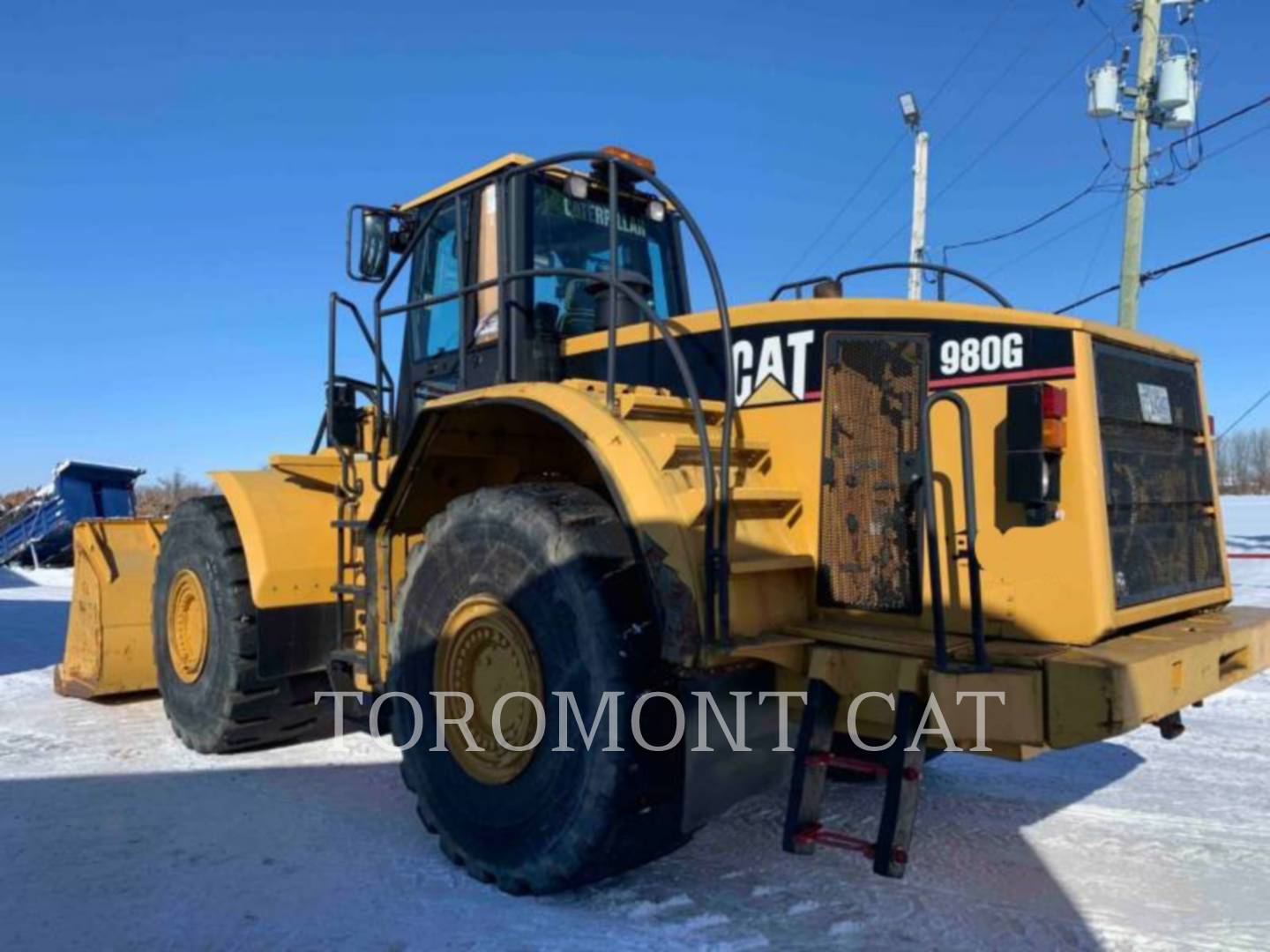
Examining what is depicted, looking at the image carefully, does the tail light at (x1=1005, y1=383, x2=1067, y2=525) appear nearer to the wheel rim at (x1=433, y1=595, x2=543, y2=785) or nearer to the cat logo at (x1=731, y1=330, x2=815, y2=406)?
the cat logo at (x1=731, y1=330, x2=815, y2=406)

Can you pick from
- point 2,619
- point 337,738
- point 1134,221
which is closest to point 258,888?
point 337,738

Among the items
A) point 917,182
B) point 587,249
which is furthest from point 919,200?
point 587,249

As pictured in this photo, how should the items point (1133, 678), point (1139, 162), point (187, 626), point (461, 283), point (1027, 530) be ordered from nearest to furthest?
point (1133, 678) → point (1027, 530) → point (461, 283) → point (187, 626) → point (1139, 162)

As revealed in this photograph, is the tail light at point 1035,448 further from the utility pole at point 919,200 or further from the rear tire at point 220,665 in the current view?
the utility pole at point 919,200

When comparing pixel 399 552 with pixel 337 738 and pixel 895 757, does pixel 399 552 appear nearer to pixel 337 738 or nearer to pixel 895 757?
pixel 337 738

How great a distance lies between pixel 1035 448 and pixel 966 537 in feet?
1.09

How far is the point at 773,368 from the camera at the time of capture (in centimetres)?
368

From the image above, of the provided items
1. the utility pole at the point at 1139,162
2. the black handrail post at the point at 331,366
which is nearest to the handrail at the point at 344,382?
the black handrail post at the point at 331,366

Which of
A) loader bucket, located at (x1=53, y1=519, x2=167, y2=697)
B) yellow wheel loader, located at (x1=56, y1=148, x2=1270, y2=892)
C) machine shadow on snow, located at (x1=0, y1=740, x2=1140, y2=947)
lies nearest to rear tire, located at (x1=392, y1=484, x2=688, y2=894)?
yellow wheel loader, located at (x1=56, y1=148, x2=1270, y2=892)

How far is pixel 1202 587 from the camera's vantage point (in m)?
3.89

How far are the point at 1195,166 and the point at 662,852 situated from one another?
1337cm

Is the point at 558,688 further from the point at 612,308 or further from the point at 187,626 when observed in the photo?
the point at 187,626

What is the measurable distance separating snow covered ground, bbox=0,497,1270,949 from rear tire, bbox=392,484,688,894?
8.3 inches

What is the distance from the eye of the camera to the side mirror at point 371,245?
5031mm
